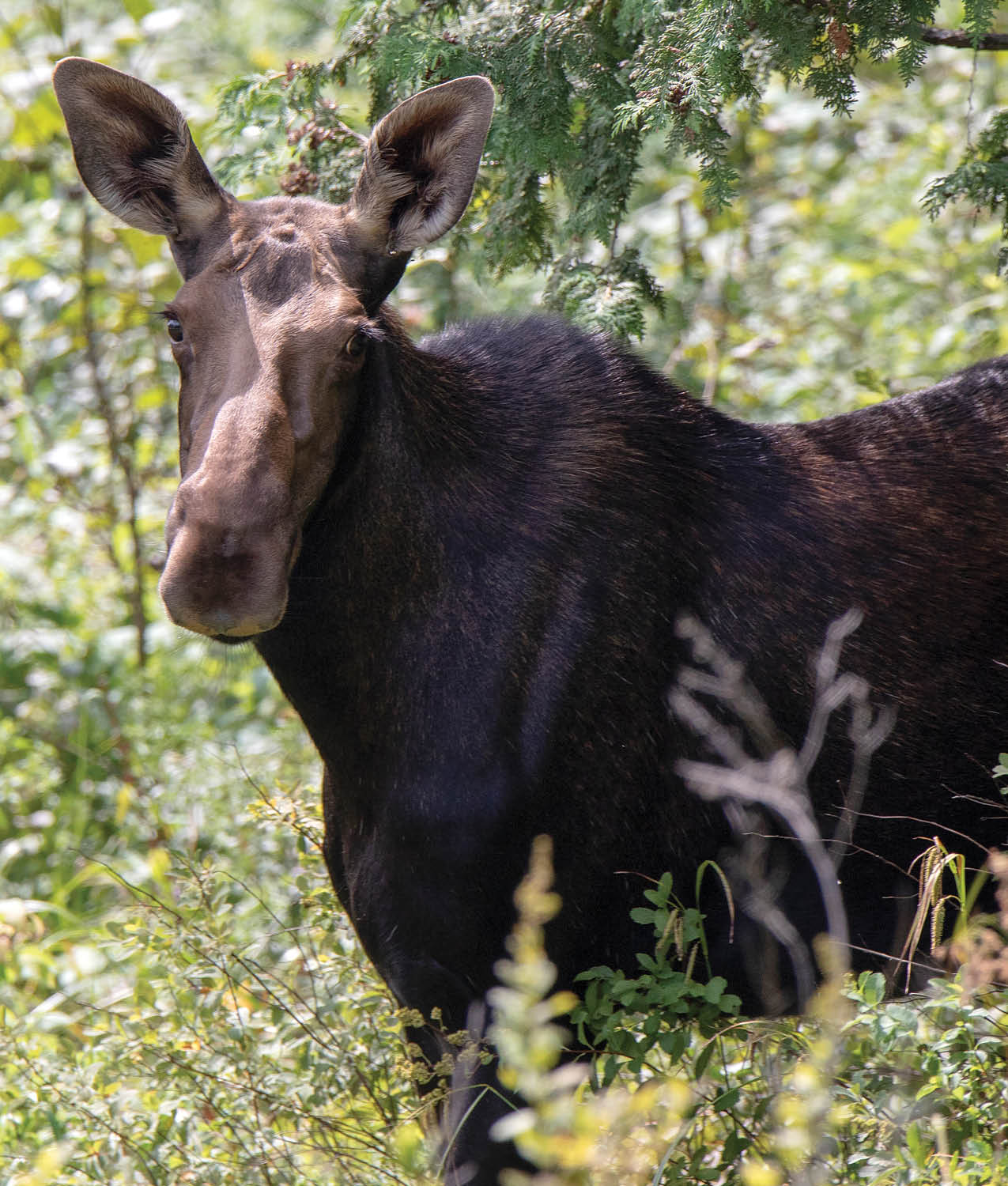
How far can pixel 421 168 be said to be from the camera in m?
3.62

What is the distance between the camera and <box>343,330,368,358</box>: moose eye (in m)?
3.28

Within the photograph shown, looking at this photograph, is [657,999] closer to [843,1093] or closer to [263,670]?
[843,1093]

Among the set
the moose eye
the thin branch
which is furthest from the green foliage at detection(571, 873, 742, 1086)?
the thin branch

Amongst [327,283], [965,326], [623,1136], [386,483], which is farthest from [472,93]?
[965,326]

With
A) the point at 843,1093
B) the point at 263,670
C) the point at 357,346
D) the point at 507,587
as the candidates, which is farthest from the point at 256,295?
the point at 263,670

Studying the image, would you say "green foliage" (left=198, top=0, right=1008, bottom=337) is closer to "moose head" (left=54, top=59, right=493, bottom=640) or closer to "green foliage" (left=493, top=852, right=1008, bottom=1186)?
"moose head" (left=54, top=59, right=493, bottom=640)

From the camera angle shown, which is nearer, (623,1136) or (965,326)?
(623,1136)

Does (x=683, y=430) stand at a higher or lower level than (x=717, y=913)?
higher

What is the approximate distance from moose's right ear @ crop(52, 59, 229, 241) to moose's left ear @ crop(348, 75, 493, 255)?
390 millimetres

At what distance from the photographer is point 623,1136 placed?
2.39m

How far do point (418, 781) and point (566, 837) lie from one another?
1.24 feet

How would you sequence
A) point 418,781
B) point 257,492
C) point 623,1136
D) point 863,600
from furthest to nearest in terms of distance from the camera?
point 863,600 → point 418,781 → point 257,492 → point 623,1136

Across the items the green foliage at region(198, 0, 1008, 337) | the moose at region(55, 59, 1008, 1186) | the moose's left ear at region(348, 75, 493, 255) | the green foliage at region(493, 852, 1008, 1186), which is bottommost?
the green foliage at region(493, 852, 1008, 1186)

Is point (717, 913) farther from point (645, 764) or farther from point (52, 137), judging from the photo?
point (52, 137)
